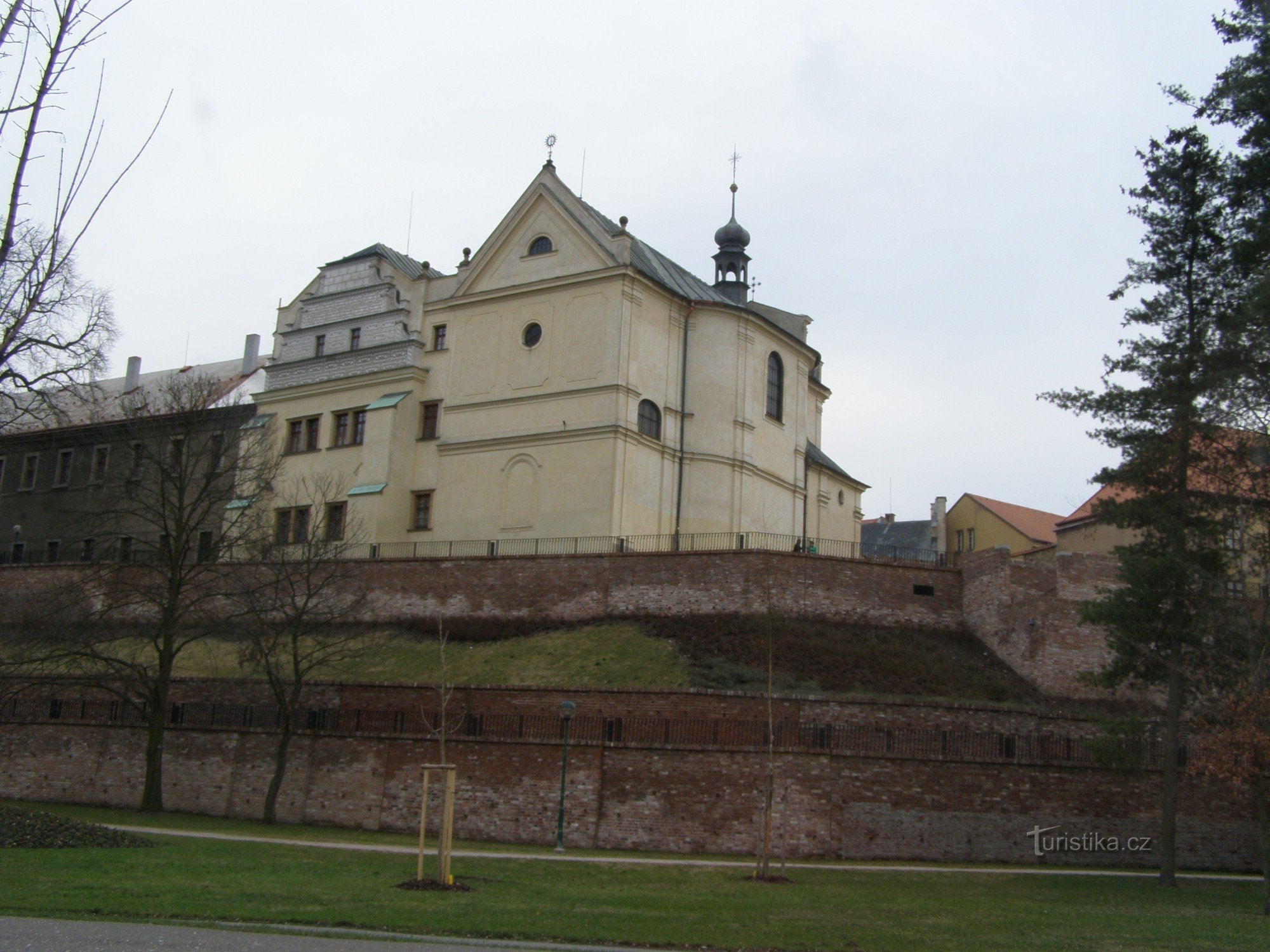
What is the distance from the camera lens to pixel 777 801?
89.5 feet

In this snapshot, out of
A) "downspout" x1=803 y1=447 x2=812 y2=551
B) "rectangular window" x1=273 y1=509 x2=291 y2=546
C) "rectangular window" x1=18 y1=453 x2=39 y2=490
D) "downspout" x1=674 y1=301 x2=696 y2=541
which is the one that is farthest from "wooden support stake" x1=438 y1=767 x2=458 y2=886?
"rectangular window" x1=18 y1=453 x2=39 y2=490

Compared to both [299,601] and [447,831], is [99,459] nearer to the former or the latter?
[299,601]

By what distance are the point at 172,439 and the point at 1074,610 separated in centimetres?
2708

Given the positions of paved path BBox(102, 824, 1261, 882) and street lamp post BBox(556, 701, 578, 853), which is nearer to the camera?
paved path BBox(102, 824, 1261, 882)

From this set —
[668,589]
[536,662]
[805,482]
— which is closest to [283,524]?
[536,662]

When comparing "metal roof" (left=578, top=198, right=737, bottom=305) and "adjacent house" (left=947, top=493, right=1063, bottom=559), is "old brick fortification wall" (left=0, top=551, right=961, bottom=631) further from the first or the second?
"adjacent house" (left=947, top=493, right=1063, bottom=559)

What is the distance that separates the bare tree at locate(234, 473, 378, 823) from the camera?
3269 centimetres

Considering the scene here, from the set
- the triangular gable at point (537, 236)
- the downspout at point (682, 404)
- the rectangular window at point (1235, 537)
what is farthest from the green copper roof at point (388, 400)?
the rectangular window at point (1235, 537)

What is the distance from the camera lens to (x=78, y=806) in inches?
1336

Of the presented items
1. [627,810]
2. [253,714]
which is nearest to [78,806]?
[253,714]

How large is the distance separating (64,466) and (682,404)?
3011 centimetres

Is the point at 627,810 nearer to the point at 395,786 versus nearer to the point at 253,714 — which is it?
the point at 395,786

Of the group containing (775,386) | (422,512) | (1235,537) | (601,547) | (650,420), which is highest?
(775,386)

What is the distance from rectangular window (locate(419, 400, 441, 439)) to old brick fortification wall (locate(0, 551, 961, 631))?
→ 7.73 metres
